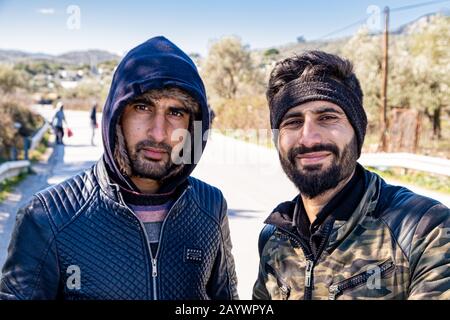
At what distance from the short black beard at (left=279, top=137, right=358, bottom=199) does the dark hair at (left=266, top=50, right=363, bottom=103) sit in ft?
0.87

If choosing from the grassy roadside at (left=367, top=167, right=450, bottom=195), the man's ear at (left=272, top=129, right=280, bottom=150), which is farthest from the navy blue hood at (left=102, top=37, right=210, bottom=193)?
the grassy roadside at (left=367, top=167, right=450, bottom=195)

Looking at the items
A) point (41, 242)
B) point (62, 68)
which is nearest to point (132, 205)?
point (41, 242)

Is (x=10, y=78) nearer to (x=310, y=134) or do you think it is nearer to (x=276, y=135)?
(x=276, y=135)

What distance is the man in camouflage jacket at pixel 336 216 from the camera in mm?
1929

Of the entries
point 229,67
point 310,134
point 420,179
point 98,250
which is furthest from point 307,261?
point 229,67

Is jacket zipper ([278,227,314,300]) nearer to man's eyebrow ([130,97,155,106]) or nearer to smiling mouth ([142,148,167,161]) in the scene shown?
smiling mouth ([142,148,167,161])

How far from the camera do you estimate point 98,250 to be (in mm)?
2100

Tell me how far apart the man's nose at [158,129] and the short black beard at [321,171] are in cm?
52

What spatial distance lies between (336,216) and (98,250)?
92 centimetres

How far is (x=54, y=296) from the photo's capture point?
2.02 meters

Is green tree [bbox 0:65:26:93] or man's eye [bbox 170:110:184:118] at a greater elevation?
green tree [bbox 0:65:26:93]

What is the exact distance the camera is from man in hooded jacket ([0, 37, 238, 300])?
203 cm

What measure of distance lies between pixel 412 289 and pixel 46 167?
14281 millimetres
